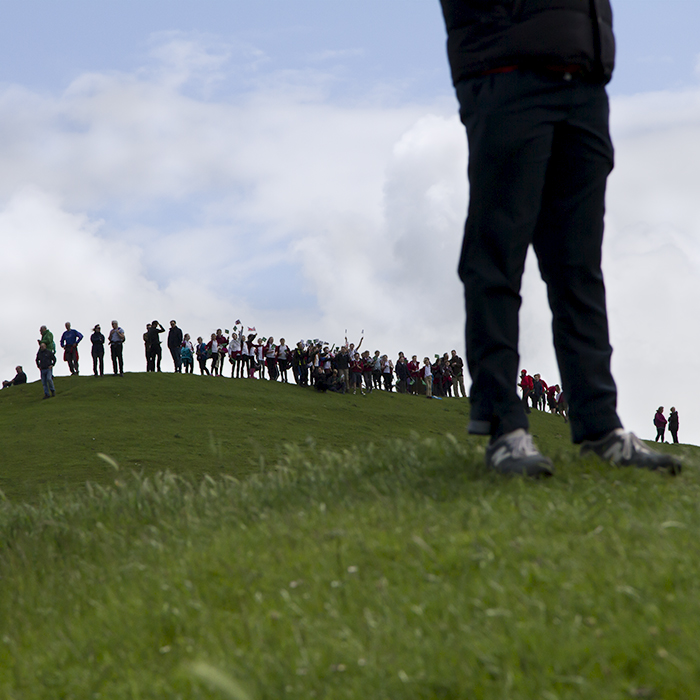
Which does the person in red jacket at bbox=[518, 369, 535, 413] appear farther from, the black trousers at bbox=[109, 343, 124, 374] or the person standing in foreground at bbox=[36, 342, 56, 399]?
the person standing in foreground at bbox=[36, 342, 56, 399]

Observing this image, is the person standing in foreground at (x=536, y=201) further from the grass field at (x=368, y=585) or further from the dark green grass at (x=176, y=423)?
the dark green grass at (x=176, y=423)

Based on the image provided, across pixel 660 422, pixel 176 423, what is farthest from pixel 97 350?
pixel 660 422

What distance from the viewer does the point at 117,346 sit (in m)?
32.4

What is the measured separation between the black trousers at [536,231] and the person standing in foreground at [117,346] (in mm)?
30451

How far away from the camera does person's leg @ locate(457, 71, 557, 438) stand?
3020mm

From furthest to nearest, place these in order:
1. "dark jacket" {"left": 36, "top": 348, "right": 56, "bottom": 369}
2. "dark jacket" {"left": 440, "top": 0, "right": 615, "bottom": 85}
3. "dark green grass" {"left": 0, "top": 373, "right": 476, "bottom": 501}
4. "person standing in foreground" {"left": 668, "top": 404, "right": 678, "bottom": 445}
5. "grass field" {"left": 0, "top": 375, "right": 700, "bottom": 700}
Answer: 1. "person standing in foreground" {"left": 668, "top": 404, "right": 678, "bottom": 445}
2. "dark jacket" {"left": 36, "top": 348, "right": 56, "bottom": 369}
3. "dark green grass" {"left": 0, "top": 373, "right": 476, "bottom": 501}
4. "dark jacket" {"left": 440, "top": 0, "right": 615, "bottom": 85}
5. "grass field" {"left": 0, "top": 375, "right": 700, "bottom": 700}

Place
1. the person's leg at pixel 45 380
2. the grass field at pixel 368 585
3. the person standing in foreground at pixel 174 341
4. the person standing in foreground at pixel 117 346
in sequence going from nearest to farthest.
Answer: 1. the grass field at pixel 368 585
2. the person's leg at pixel 45 380
3. the person standing in foreground at pixel 117 346
4. the person standing in foreground at pixel 174 341

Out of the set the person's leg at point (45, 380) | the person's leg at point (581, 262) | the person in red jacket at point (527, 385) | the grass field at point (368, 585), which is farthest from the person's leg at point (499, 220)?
the person in red jacket at point (527, 385)

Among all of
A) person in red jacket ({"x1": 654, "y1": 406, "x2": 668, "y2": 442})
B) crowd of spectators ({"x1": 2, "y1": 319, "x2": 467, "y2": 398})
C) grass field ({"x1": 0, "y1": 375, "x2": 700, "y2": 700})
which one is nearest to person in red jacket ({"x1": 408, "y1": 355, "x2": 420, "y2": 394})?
crowd of spectators ({"x1": 2, "y1": 319, "x2": 467, "y2": 398})

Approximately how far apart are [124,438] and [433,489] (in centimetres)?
1657

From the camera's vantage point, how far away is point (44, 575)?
3.14 meters

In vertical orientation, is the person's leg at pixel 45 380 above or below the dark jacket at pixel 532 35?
above

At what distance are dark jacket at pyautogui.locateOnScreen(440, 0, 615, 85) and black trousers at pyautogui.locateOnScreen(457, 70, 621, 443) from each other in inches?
2.6

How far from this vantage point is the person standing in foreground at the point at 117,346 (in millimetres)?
32125
